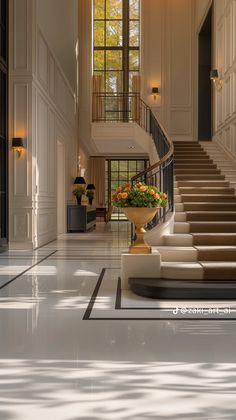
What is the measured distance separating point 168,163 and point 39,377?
504 cm

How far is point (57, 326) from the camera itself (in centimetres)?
386

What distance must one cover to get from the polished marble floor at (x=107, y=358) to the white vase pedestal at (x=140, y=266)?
269 mm

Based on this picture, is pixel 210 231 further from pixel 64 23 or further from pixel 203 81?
pixel 203 81

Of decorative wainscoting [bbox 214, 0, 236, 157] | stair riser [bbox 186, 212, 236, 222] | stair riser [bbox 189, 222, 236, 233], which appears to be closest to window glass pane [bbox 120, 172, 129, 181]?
decorative wainscoting [bbox 214, 0, 236, 157]

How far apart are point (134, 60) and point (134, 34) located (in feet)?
3.21

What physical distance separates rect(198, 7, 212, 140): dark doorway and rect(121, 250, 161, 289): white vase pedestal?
11.4 metres

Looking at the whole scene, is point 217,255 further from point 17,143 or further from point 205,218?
point 17,143

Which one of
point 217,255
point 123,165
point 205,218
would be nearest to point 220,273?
point 217,255

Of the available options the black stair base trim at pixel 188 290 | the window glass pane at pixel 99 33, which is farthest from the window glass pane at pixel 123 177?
the black stair base trim at pixel 188 290

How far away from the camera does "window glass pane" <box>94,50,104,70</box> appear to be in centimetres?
1909

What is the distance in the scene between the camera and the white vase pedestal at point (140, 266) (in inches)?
211

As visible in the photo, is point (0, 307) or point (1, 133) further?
point (1, 133)

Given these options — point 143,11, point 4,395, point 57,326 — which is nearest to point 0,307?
point 57,326

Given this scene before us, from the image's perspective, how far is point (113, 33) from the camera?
19.1 metres
